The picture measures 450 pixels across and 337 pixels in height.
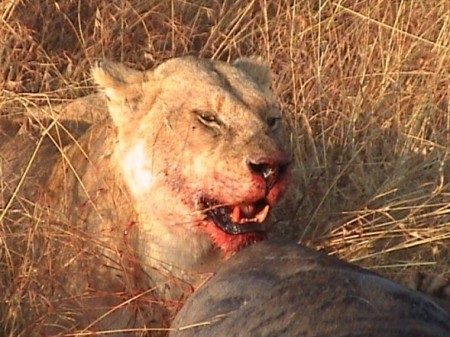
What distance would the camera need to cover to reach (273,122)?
13.0ft

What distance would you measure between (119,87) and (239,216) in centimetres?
62

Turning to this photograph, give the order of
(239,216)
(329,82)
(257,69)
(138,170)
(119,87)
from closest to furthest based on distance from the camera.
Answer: (239,216) < (138,170) < (119,87) < (257,69) < (329,82)

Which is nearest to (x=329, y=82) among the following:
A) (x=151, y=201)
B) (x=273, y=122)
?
(x=273, y=122)

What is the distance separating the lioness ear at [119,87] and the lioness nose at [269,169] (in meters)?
0.53

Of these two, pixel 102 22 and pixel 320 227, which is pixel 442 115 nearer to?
pixel 320 227

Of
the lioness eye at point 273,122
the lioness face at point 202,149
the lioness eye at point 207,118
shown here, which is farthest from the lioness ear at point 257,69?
the lioness eye at point 207,118

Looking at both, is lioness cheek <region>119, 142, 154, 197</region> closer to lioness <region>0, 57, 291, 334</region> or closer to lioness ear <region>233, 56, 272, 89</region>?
lioness <region>0, 57, 291, 334</region>

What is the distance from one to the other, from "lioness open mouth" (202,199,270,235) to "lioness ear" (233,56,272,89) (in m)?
0.55

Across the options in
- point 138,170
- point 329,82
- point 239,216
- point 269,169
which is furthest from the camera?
point 329,82

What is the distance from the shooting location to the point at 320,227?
453cm

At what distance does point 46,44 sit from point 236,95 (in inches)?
80.2

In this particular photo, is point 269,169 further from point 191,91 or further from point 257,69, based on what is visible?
point 257,69

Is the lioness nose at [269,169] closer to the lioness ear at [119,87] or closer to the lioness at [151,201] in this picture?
the lioness at [151,201]

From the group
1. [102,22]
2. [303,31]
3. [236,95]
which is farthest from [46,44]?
[236,95]
